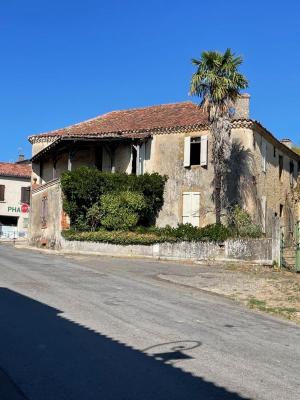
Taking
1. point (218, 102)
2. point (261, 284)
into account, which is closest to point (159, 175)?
point (218, 102)

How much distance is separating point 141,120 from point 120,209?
Answer: 24.1 ft

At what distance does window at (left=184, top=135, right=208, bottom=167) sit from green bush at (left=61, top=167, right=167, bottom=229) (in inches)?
77.5

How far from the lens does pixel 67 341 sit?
784cm

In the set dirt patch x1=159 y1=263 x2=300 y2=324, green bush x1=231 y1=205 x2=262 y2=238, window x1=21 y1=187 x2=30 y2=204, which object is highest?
window x1=21 y1=187 x2=30 y2=204

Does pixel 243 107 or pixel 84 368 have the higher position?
pixel 243 107

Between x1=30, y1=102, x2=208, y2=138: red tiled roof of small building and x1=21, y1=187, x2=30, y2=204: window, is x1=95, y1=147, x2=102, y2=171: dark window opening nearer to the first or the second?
x1=30, y1=102, x2=208, y2=138: red tiled roof of small building

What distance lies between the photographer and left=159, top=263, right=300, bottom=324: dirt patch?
13531mm

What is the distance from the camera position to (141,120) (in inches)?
1265

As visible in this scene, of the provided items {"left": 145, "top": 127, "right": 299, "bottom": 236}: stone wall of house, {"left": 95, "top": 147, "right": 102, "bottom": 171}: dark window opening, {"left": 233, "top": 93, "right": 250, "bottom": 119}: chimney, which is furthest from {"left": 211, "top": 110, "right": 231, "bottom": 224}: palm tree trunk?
{"left": 95, "top": 147, "right": 102, "bottom": 171}: dark window opening

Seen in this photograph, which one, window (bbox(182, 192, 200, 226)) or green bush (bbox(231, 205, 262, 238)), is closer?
green bush (bbox(231, 205, 262, 238))

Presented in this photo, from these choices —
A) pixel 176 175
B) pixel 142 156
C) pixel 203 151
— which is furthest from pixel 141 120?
pixel 203 151

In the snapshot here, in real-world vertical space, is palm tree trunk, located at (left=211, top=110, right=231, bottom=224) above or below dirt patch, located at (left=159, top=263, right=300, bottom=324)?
above

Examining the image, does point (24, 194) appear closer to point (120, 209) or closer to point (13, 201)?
point (13, 201)

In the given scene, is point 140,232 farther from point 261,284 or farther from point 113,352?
point 113,352
